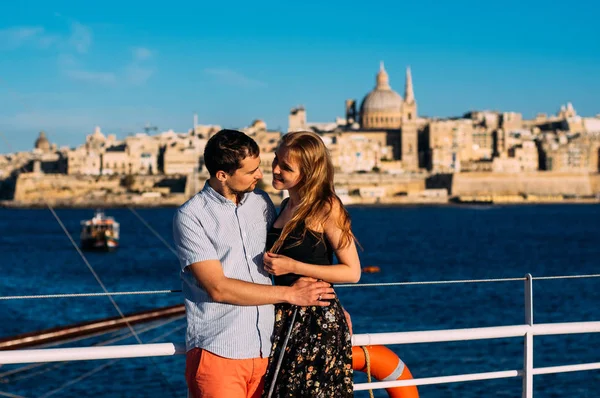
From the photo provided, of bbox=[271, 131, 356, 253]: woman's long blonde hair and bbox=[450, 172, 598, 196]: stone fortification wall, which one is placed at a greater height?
bbox=[271, 131, 356, 253]: woman's long blonde hair

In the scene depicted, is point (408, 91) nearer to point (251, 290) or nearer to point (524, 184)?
point (524, 184)

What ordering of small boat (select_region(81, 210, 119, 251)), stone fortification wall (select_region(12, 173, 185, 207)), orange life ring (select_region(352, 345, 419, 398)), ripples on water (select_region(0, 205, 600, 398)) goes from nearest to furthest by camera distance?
orange life ring (select_region(352, 345, 419, 398)) → ripples on water (select_region(0, 205, 600, 398)) → small boat (select_region(81, 210, 119, 251)) → stone fortification wall (select_region(12, 173, 185, 207))

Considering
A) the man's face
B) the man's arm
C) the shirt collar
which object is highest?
the man's face

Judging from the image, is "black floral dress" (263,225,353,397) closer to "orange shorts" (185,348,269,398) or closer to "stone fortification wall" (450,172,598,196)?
"orange shorts" (185,348,269,398)

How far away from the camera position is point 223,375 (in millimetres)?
2234

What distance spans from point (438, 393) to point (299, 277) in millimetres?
7033

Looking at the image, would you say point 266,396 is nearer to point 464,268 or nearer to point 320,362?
point 320,362

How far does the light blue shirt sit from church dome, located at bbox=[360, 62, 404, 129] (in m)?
84.4

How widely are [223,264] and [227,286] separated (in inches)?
2.9

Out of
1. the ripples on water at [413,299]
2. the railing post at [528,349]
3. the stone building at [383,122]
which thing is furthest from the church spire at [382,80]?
the railing post at [528,349]

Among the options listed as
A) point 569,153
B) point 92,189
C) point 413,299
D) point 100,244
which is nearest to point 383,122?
point 569,153

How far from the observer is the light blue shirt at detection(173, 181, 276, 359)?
225cm

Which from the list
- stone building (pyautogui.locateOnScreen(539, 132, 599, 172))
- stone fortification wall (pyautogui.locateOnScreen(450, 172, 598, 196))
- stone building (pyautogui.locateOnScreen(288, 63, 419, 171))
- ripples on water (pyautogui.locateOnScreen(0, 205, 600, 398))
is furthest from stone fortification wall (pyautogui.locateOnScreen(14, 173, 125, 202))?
stone building (pyautogui.locateOnScreen(539, 132, 599, 172))

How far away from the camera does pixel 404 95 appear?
315 ft
